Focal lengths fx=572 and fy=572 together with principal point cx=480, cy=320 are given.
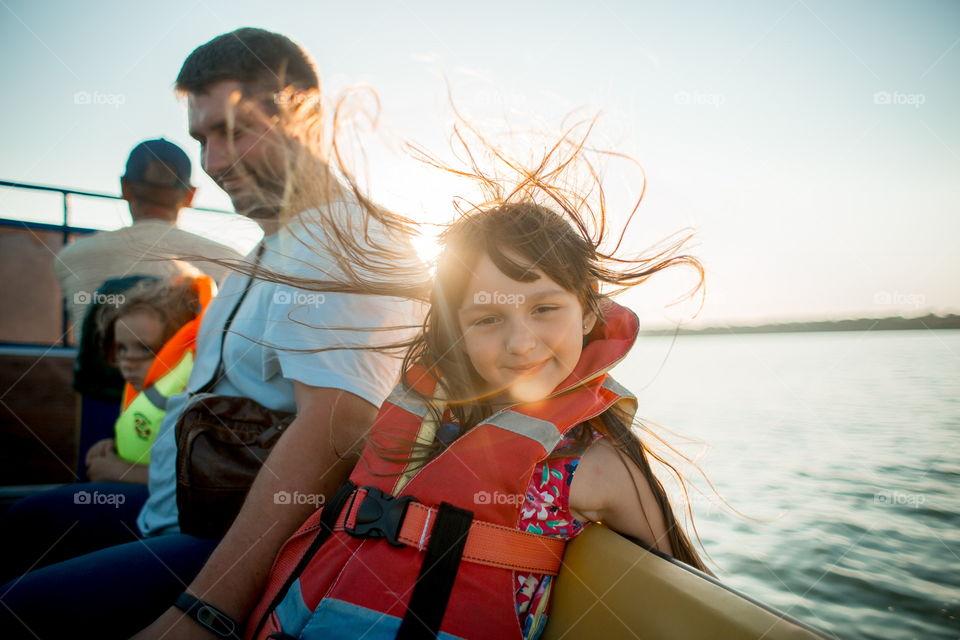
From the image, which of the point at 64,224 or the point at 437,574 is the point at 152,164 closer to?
the point at 64,224

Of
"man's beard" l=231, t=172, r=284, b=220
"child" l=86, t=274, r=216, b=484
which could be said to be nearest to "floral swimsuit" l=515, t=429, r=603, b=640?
"man's beard" l=231, t=172, r=284, b=220

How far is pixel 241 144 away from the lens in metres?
1.66

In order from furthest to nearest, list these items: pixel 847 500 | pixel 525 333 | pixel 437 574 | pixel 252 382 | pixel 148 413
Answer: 1. pixel 847 500
2. pixel 148 413
3. pixel 252 382
4. pixel 525 333
5. pixel 437 574

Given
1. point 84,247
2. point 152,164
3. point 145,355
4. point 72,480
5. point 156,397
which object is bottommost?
point 72,480

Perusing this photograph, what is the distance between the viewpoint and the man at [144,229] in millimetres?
3084

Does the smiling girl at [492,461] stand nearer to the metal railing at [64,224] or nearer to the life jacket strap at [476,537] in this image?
the life jacket strap at [476,537]

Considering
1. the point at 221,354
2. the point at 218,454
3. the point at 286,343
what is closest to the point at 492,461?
the point at 286,343

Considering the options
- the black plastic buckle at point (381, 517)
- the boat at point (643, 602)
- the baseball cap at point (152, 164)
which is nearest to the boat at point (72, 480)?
the boat at point (643, 602)

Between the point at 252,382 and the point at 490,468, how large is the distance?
71 cm

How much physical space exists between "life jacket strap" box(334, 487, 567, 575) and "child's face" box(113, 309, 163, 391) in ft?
4.98

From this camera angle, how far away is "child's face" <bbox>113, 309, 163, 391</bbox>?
2.28 meters

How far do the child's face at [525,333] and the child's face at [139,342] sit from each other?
5.19 feet

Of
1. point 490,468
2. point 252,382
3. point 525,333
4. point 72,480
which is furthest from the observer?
point 72,480

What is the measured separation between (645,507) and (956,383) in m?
4.26
